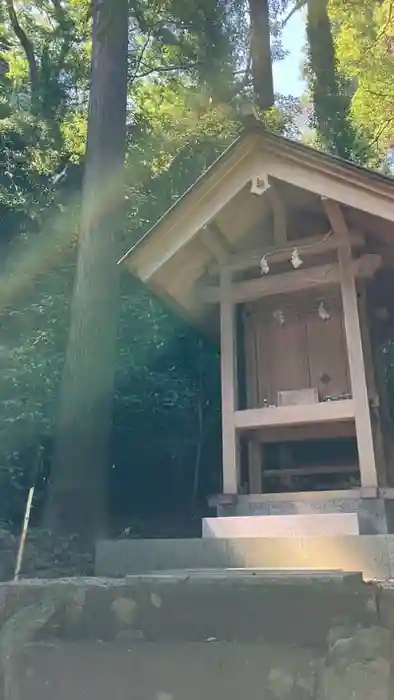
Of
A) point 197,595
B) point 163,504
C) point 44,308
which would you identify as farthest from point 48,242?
point 197,595

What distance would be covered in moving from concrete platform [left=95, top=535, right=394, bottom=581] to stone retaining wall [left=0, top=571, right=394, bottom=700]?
85 cm

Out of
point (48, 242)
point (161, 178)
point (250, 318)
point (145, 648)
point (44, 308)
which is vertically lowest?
point (145, 648)

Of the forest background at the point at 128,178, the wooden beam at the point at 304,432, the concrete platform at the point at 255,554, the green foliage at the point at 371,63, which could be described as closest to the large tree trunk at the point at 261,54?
the forest background at the point at 128,178

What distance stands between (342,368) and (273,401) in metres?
0.59

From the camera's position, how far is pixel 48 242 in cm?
831

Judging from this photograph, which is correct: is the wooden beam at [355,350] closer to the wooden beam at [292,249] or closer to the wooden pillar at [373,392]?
the wooden beam at [292,249]

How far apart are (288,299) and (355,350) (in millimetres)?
878

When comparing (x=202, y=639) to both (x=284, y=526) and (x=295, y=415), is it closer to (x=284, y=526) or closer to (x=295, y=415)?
(x=284, y=526)

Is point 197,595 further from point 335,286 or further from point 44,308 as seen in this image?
point 44,308

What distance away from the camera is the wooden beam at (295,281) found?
15.3 ft

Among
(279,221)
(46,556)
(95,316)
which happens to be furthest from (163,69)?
(46,556)

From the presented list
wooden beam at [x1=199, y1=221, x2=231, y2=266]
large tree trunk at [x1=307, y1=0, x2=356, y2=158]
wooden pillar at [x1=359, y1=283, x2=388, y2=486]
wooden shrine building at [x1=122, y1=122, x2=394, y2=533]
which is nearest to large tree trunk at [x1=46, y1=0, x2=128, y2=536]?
wooden shrine building at [x1=122, y1=122, x2=394, y2=533]

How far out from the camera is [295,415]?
449 cm

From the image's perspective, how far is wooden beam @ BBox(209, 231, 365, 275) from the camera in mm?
4734
